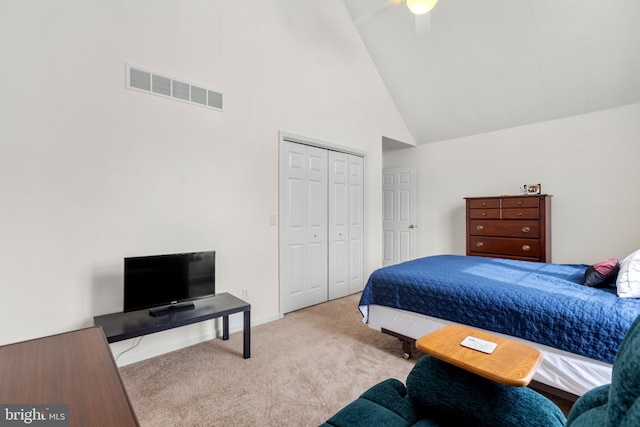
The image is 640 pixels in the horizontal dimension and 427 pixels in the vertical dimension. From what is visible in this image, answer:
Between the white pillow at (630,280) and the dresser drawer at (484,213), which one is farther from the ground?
the dresser drawer at (484,213)

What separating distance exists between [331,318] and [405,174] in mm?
3360

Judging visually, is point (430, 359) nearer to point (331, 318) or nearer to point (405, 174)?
point (331, 318)

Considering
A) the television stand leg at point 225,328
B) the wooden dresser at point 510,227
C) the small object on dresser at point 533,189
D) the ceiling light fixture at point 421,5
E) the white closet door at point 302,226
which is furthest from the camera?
the small object on dresser at point 533,189

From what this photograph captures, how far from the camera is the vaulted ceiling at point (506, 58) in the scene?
3178 mm

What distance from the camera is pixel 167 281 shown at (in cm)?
240

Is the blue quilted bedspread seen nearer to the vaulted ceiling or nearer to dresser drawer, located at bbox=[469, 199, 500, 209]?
dresser drawer, located at bbox=[469, 199, 500, 209]

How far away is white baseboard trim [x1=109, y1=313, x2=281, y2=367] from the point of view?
2406 mm

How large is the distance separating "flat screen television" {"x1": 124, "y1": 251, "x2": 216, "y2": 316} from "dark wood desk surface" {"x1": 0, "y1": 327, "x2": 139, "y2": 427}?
50.2 inches

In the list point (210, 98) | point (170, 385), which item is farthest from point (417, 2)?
point (170, 385)

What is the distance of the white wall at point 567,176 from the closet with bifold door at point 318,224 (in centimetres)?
175

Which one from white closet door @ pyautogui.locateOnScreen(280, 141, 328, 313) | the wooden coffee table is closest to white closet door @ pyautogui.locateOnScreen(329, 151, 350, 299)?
white closet door @ pyautogui.locateOnScreen(280, 141, 328, 313)

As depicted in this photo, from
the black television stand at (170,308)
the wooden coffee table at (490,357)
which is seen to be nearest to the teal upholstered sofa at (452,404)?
the wooden coffee table at (490,357)

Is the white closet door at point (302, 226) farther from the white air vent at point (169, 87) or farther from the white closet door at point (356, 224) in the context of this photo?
the white air vent at point (169, 87)

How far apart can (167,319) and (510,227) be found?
4064mm
